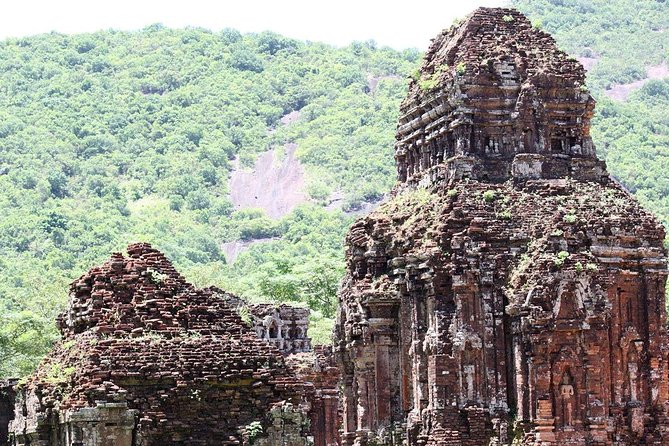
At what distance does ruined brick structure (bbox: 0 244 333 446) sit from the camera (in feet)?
78.4

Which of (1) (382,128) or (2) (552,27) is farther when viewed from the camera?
(2) (552,27)

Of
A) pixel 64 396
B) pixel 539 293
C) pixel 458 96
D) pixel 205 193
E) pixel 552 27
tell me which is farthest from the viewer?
pixel 552 27

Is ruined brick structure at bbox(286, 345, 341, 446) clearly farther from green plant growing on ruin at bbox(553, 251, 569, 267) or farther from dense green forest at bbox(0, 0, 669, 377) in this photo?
dense green forest at bbox(0, 0, 669, 377)

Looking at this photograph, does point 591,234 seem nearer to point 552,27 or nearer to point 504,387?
point 504,387

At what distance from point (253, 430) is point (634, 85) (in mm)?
138204

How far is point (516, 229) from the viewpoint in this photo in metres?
46.6

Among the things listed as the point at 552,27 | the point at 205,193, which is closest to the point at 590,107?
the point at 205,193

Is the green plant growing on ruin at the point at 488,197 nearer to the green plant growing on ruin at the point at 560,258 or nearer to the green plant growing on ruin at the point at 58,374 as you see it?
the green plant growing on ruin at the point at 560,258

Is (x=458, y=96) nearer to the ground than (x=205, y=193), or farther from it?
nearer to the ground

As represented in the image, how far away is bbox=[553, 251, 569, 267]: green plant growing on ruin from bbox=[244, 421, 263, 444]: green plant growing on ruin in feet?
70.1

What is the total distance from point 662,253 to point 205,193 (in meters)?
105

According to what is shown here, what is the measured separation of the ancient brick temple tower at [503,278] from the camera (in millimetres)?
44656

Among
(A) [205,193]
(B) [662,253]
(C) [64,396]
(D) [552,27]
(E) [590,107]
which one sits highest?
(D) [552,27]

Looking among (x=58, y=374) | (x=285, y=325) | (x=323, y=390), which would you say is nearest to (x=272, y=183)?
(x=285, y=325)
